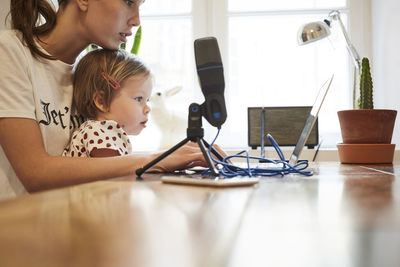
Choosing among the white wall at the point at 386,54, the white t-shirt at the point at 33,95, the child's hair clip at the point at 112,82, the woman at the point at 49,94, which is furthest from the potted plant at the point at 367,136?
the white wall at the point at 386,54

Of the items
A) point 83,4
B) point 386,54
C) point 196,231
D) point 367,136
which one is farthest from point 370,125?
point 386,54

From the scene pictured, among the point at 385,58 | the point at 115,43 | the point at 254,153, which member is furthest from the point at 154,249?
the point at 385,58

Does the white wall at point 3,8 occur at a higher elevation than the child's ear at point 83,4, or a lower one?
higher

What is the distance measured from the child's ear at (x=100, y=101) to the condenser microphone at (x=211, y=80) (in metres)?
0.53

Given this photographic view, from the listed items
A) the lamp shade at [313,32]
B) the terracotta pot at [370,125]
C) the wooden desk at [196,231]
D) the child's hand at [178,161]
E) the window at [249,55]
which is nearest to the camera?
the wooden desk at [196,231]

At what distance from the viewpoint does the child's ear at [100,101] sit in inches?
44.0

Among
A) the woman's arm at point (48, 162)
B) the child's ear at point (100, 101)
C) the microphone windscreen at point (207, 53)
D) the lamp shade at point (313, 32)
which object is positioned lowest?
the woman's arm at point (48, 162)

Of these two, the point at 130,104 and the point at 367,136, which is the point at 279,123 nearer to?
the point at 367,136

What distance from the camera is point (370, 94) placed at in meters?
1.33

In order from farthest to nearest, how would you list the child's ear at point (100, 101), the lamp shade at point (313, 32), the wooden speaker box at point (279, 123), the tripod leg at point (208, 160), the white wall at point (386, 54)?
the white wall at point (386, 54) < the wooden speaker box at point (279, 123) < the lamp shade at point (313, 32) < the child's ear at point (100, 101) < the tripod leg at point (208, 160)

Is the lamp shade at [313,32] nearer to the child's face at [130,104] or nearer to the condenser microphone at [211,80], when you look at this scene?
the child's face at [130,104]

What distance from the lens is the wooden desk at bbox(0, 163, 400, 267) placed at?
18 cm

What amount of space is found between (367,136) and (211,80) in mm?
782

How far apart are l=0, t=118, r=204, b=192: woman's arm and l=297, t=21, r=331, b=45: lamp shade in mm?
1141
